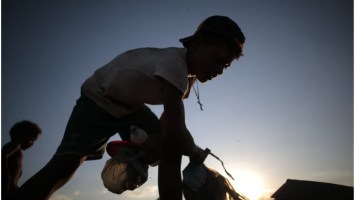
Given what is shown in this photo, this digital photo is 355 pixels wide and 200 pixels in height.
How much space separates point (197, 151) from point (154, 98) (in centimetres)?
57

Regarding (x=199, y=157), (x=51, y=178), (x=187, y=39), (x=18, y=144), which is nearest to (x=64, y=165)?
(x=51, y=178)

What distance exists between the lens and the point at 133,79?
196 cm

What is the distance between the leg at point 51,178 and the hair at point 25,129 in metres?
4.01

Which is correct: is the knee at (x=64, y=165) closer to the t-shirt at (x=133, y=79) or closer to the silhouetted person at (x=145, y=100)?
the silhouetted person at (x=145, y=100)

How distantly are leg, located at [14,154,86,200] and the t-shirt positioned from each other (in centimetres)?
52

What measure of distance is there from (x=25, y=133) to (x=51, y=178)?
4.19 meters

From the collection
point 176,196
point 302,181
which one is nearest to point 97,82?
point 176,196

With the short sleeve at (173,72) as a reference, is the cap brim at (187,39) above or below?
above

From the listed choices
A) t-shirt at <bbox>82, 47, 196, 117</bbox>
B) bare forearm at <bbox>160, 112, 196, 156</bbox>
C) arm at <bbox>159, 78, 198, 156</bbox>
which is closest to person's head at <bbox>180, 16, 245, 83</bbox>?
t-shirt at <bbox>82, 47, 196, 117</bbox>

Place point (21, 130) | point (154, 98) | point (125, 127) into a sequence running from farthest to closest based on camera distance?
point (21, 130) → point (125, 127) → point (154, 98)

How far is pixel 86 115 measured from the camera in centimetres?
212

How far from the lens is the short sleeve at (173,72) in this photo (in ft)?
5.55

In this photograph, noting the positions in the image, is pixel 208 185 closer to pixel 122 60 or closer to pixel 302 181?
pixel 122 60

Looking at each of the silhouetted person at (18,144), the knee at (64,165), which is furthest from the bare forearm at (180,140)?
the silhouetted person at (18,144)
